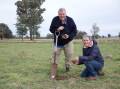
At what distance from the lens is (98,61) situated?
10641mm

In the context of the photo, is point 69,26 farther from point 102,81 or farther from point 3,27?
point 3,27

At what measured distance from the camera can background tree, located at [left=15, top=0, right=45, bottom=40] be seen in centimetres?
8244

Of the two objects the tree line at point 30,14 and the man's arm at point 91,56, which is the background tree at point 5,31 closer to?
the tree line at point 30,14

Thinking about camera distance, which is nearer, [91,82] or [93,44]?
[91,82]

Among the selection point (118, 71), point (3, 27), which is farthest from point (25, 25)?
point (118, 71)

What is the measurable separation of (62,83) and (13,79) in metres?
1.56

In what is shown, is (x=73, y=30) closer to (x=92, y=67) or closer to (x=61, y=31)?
(x=61, y=31)

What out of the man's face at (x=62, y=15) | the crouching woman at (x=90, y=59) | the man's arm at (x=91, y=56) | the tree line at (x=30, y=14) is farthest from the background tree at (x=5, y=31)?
the man's arm at (x=91, y=56)

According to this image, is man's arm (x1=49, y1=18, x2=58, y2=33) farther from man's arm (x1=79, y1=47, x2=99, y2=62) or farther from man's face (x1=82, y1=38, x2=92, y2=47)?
man's arm (x1=79, y1=47, x2=99, y2=62)

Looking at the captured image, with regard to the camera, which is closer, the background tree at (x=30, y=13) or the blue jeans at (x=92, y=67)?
the blue jeans at (x=92, y=67)

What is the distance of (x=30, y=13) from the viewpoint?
83375 mm

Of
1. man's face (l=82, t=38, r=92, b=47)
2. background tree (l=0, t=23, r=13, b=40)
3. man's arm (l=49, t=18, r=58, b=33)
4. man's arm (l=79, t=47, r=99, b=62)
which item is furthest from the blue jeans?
background tree (l=0, t=23, r=13, b=40)

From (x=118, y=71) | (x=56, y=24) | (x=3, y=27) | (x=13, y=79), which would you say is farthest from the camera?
(x=3, y=27)

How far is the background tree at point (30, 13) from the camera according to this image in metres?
82.4
